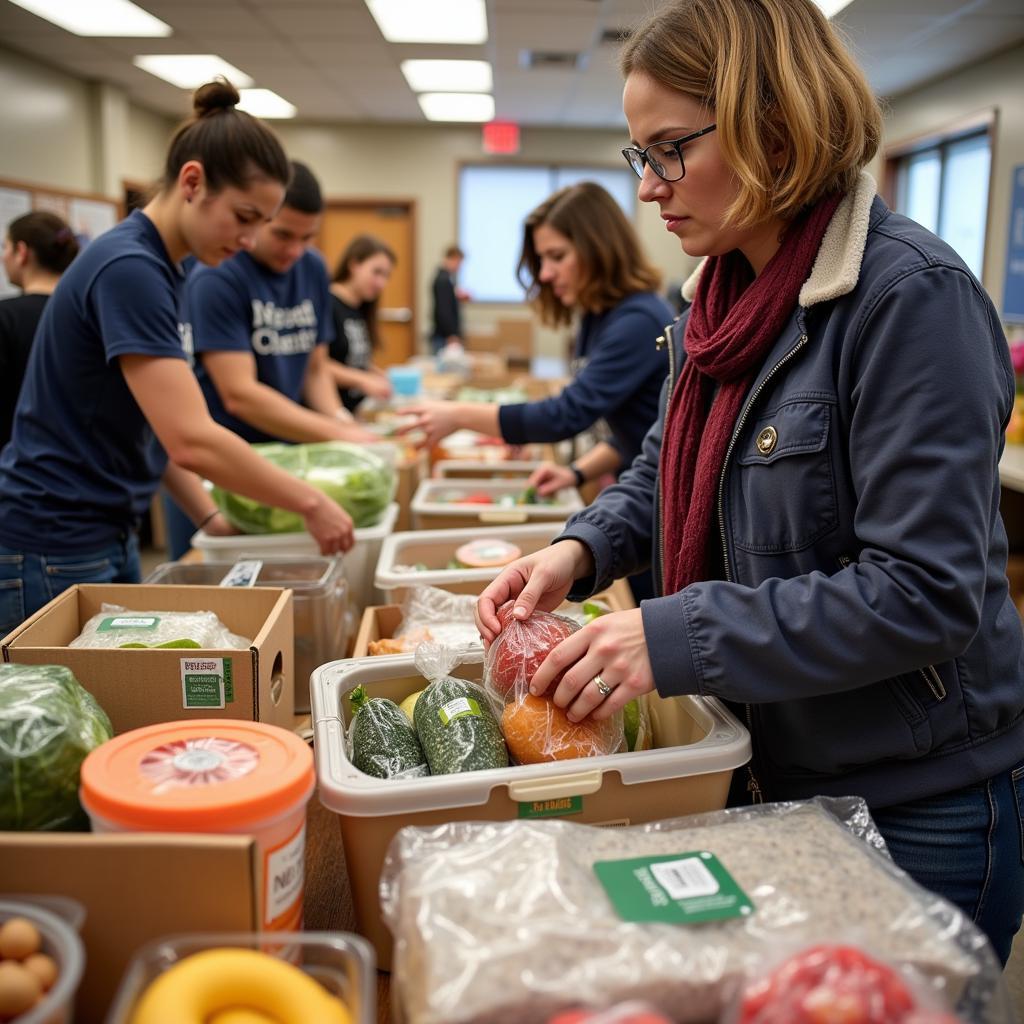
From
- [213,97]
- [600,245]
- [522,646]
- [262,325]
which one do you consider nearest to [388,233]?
[262,325]

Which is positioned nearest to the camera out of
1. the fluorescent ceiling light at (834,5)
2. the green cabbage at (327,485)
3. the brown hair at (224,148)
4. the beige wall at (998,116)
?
the brown hair at (224,148)

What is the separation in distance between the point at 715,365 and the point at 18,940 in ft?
Result: 2.86

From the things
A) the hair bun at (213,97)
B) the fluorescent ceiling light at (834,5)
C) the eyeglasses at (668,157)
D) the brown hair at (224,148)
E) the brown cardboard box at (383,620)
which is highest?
the fluorescent ceiling light at (834,5)

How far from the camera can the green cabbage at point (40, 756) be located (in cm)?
80

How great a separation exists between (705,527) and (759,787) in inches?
12.4

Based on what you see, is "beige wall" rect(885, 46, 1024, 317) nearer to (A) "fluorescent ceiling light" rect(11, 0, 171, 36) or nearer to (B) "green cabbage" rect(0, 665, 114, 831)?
(A) "fluorescent ceiling light" rect(11, 0, 171, 36)

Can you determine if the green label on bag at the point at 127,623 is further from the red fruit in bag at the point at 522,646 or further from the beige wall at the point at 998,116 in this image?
the beige wall at the point at 998,116

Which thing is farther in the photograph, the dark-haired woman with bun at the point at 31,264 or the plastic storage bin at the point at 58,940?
the dark-haired woman with bun at the point at 31,264

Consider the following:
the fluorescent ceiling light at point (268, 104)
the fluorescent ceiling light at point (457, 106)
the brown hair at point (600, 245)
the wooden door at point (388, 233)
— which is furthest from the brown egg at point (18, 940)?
the wooden door at point (388, 233)

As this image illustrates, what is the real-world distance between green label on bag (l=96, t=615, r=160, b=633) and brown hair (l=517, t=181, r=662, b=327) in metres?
1.67

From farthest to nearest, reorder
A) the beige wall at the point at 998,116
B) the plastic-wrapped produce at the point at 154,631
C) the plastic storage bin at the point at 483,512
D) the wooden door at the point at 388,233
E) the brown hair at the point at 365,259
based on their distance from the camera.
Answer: the wooden door at the point at 388,233, the beige wall at the point at 998,116, the brown hair at the point at 365,259, the plastic storage bin at the point at 483,512, the plastic-wrapped produce at the point at 154,631

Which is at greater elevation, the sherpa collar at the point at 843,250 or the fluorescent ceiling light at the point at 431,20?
the fluorescent ceiling light at the point at 431,20

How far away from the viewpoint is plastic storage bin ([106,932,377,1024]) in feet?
2.12

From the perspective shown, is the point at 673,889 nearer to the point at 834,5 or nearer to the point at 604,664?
the point at 604,664
